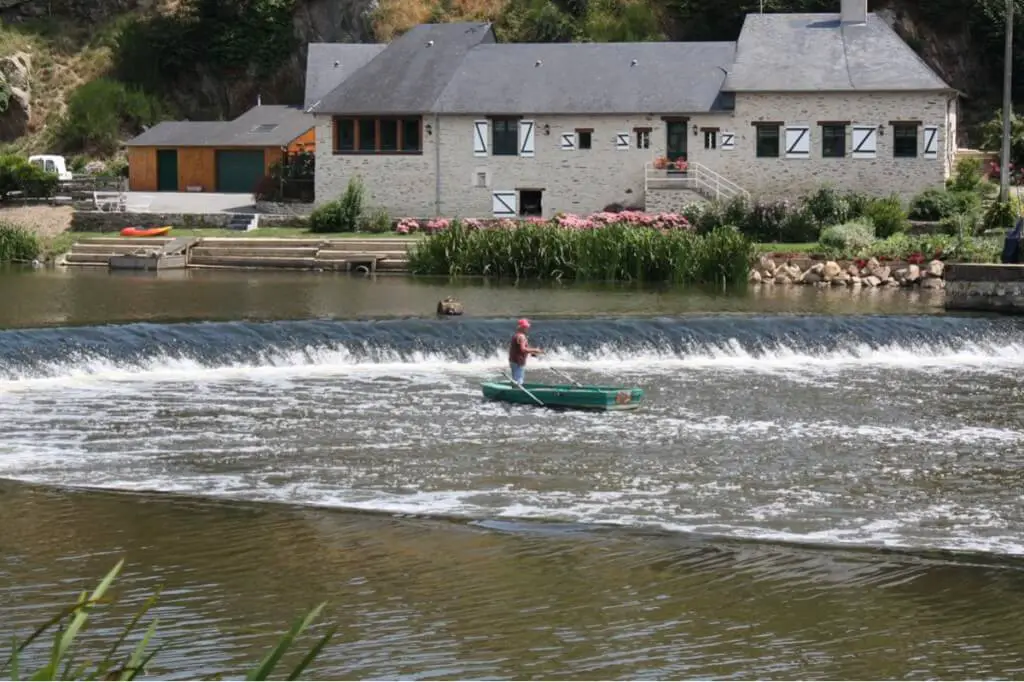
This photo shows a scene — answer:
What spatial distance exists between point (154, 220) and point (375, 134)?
8.17 m

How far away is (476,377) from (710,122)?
1107 inches

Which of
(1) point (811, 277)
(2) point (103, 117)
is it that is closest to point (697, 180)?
(1) point (811, 277)

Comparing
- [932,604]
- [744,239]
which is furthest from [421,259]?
[932,604]

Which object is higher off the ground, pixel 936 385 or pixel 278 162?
pixel 278 162

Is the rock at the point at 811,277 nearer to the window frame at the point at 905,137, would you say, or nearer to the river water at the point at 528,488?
the river water at the point at 528,488

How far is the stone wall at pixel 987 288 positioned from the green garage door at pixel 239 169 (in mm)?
32987

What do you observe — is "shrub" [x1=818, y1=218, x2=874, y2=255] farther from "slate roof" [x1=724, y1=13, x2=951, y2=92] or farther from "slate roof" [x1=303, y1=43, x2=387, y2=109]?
"slate roof" [x1=303, y1=43, x2=387, y2=109]

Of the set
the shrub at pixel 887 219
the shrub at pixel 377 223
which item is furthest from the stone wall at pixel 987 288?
the shrub at pixel 377 223

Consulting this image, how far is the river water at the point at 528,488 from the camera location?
1367cm

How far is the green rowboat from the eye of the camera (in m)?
25.6

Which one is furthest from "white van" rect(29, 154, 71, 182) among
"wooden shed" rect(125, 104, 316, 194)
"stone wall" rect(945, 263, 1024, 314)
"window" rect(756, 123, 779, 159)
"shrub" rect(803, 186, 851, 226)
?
"stone wall" rect(945, 263, 1024, 314)

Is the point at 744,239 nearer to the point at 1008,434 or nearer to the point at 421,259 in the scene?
the point at 421,259

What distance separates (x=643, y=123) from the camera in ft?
183

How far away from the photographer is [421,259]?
4784cm
